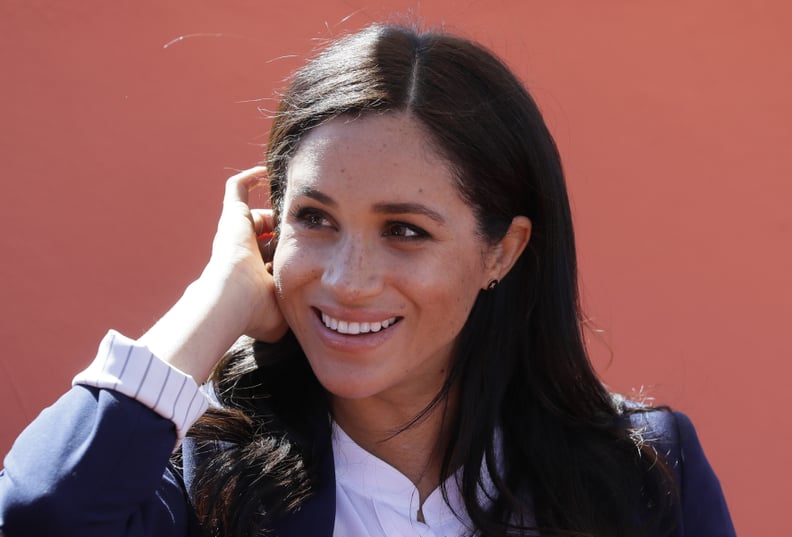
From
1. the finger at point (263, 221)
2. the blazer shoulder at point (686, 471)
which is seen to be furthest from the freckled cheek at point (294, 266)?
the blazer shoulder at point (686, 471)

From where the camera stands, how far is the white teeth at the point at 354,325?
2254 millimetres

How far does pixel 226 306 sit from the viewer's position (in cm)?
230

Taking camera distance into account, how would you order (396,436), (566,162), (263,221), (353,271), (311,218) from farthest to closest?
1. (566,162)
2. (263,221)
3. (396,436)
4. (311,218)
5. (353,271)

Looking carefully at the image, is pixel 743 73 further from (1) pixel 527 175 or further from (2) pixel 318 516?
(2) pixel 318 516

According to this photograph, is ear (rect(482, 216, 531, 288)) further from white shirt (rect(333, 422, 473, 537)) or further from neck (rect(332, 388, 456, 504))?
white shirt (rect(333, 422, 473, 537))

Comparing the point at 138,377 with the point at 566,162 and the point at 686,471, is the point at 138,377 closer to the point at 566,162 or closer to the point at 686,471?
the point at 686,471

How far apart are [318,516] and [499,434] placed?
486 mm

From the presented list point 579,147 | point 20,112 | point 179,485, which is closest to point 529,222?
point 179,485

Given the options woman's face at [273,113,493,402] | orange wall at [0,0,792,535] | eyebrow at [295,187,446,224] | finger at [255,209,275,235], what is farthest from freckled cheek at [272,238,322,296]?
orange wall at [0,0,792,535]

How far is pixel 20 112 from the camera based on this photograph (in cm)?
363

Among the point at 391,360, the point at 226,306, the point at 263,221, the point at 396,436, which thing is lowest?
the point at 396,436

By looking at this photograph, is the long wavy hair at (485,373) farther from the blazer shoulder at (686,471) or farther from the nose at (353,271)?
the nose at (353,271)

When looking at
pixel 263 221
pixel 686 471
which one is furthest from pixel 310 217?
pixel 686 471

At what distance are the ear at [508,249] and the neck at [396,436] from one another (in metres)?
0.35
